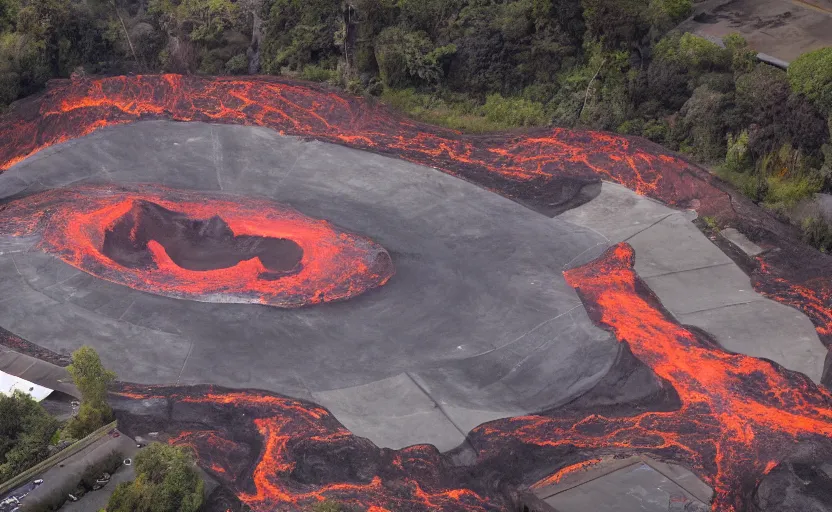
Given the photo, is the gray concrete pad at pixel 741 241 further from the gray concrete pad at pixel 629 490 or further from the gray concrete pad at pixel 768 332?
the gray concrete pad at pixel 629 490

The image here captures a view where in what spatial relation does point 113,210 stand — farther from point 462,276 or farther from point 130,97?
point 462,276

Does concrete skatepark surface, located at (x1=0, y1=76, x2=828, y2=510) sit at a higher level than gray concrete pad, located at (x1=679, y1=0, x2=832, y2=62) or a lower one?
lower

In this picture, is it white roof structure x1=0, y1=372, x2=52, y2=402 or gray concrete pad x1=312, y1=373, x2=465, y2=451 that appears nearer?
gray concrete pad x1=312, y1=373, x2=465, y2=451

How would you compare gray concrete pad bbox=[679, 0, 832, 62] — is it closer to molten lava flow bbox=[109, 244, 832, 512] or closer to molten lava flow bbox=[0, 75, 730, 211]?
molten lava flow bbox=[0, 75, 730, 211]

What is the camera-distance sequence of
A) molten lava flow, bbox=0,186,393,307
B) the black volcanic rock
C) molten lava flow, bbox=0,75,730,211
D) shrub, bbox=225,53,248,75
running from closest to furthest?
the black volcanic rock → molten lava flow, bbox=0,186,393,307 → molten lava flow, bbox=0,75,730,211 → shrub, bbox=225,53,248,75

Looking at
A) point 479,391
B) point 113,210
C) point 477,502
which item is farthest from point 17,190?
point 477,502

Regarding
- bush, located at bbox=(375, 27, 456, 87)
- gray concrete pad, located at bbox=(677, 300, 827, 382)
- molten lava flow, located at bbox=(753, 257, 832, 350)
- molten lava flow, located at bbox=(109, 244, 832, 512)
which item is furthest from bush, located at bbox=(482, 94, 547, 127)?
molten lava flow, located at bbox=(109, 244, 832, 512)

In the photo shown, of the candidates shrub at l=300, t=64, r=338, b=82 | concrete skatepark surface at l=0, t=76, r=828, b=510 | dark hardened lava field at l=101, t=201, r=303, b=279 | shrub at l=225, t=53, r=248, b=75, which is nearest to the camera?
concrete skatepark surface at l=0, t=76, r=828, b=510
